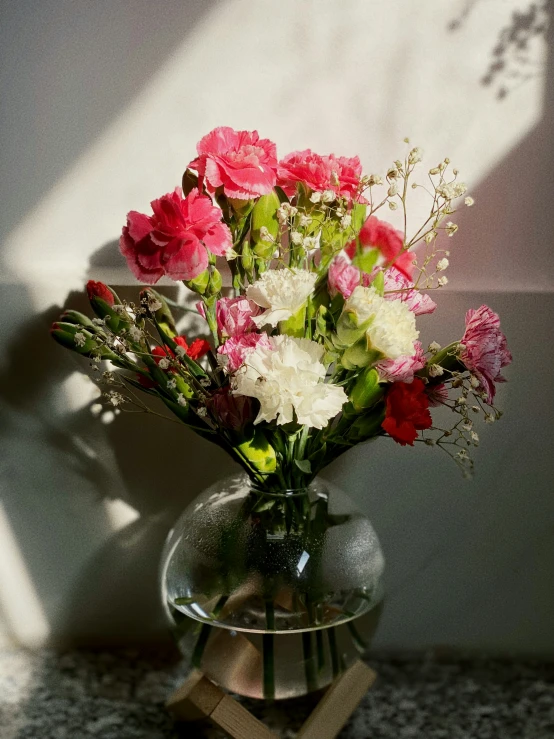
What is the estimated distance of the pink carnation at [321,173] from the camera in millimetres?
920

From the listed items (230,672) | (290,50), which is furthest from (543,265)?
(230,672)

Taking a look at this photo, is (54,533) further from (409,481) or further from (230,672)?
(409,481)

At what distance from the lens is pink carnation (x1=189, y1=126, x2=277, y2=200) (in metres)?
0.90

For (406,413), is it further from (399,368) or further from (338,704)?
(338,704)

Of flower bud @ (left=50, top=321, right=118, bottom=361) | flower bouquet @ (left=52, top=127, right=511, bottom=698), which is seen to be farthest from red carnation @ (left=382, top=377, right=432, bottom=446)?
flower bud @ (left=50, top=321, right=118, bottom=361)

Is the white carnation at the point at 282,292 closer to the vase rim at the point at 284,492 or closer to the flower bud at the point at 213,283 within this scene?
the flower bud at the point at 213,283

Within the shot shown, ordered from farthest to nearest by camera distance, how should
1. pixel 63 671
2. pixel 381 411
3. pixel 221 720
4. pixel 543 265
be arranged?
1. pixel 63 671
2. pixel 543 265
3. pixel 221 720
4. pixel 381 411

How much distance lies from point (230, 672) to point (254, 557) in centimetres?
18

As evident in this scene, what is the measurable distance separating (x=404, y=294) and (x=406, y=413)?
0.16 meters

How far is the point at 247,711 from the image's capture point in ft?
3.52

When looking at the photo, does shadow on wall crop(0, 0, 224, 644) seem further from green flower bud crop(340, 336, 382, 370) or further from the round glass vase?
green flower bud crop(340, 336, 382, 370)

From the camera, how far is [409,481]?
1239mm

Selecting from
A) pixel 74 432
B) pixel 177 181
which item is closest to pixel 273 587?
pixel 74 432

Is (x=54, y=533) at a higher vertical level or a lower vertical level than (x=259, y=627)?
higher
